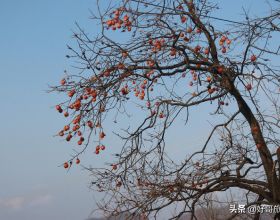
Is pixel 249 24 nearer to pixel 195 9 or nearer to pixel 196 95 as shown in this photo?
pixel 195 9

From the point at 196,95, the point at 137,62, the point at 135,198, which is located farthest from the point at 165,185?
the point at 137,62

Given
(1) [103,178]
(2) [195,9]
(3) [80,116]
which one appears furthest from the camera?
(2) [195,9]

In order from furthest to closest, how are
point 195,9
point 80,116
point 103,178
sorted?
point 195,9
point 103,178
point 80,116

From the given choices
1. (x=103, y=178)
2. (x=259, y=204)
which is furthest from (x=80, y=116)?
(x=259, y=204)

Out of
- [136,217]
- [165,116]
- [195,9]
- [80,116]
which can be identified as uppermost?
[195,9]

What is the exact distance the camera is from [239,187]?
5699mm

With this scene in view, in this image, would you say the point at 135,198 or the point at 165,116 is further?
the point at 165,116

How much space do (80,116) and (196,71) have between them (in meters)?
1.87

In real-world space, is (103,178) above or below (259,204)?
above

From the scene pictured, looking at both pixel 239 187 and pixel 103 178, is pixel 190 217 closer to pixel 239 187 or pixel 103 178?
pixel 239 187

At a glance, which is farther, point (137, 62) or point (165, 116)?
point (165, 116)

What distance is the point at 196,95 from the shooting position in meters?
5.65

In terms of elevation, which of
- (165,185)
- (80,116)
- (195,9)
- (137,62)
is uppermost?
(195,9)

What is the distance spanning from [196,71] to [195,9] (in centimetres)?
85
